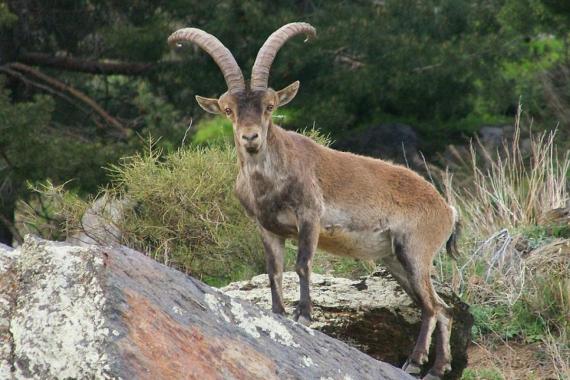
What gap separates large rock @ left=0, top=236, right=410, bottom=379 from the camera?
431 centimetres

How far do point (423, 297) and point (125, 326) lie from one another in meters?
4.15

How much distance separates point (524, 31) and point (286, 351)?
1389cm

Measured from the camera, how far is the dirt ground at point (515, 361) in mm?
8822

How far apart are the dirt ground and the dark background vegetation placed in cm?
796

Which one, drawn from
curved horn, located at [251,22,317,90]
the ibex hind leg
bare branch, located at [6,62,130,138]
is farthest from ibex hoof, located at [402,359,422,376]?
bare branch, located at [6,62,130,138]

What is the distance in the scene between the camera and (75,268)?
4.57 meters

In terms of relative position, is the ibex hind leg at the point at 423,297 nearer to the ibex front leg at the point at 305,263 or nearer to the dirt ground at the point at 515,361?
the dirt ground at the point at 515,361

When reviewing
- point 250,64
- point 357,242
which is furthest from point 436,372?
point 250,64

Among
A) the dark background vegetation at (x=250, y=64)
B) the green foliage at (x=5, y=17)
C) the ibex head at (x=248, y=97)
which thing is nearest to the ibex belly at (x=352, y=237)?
the ibex head at (x=248, y=97)

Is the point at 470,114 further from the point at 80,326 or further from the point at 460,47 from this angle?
the point at 80,326

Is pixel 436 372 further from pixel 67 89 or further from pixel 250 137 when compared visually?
pixel 67 89

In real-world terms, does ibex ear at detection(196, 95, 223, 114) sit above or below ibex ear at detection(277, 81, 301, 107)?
below

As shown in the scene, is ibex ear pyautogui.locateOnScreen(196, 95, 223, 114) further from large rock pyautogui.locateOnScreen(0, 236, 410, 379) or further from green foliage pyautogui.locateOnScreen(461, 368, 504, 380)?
large rock pyautogui.locateOnScreen(0, 236, 410, 379)

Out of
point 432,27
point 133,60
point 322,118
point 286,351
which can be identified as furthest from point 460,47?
point 286,351
